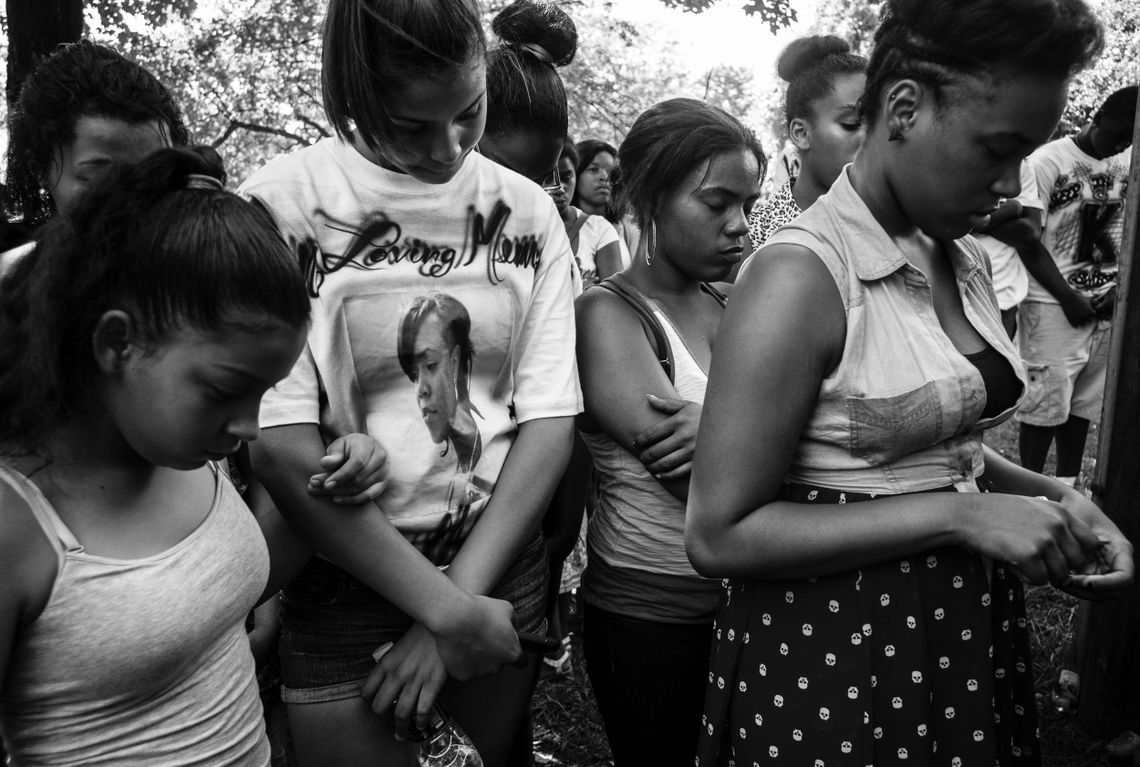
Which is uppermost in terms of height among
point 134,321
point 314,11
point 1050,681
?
point 314,11

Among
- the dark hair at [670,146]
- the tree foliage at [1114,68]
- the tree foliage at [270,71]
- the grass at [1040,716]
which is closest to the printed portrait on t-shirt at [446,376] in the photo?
the dark hair at [670,146]

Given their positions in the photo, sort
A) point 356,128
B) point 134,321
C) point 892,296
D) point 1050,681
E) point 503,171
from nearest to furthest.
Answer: point 134,321, point 892,296, point 356,128, point 503,171, point 1050,681

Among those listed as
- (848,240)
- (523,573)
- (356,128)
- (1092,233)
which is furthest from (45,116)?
(1092,233)

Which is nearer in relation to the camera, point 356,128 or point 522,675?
point 356,128

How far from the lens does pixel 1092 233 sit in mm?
5613

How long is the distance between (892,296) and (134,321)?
4.01 ft

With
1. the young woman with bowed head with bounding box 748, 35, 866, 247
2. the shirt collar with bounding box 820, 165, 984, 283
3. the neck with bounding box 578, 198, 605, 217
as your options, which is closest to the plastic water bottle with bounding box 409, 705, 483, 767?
the shirt collar with bounding box 820, 165, 984, 283

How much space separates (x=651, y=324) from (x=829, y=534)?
2.65ft

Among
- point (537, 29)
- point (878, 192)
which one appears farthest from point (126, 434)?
point (537, 29)

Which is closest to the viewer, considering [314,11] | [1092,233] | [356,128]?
[356,128]

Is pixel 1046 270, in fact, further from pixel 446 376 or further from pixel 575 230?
pixel 446 376

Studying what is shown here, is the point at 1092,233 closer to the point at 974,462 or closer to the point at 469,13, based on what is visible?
the point at 974,462

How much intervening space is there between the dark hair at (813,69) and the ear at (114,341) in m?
3.10

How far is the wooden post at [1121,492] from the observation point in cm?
332
